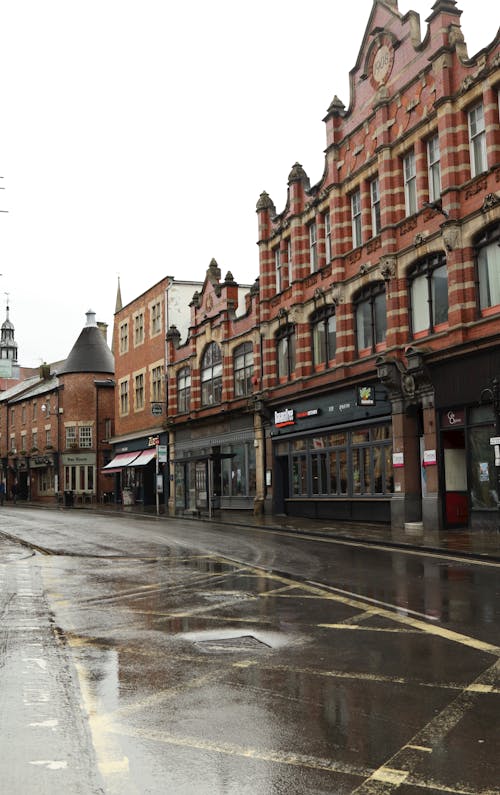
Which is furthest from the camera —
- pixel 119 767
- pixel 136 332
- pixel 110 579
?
pixel 136 332

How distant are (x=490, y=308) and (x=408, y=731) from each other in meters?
18.4

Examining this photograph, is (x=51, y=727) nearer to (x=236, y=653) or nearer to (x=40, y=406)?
(x=236, y=653)

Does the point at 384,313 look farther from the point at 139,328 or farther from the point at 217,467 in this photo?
the point at 139,328

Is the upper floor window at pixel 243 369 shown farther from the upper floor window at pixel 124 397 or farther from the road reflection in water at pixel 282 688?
the road reflection in water at pixel 282 688

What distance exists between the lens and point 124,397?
5697 cm

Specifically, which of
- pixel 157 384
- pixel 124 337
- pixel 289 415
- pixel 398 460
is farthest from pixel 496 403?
pixel 124 337

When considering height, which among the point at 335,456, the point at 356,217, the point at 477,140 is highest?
the point at 477,140

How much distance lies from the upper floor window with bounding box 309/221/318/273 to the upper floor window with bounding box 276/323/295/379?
2955 mm

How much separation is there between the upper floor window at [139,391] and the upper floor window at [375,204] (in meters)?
28.0

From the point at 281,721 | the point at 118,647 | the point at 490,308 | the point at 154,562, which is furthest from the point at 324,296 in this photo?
the point at 281,721

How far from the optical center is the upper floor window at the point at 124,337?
57.0 metres

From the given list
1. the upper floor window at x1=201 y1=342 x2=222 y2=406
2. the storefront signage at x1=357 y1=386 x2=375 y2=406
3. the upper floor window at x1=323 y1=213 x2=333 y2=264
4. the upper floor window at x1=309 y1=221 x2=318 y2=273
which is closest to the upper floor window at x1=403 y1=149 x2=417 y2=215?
the upper floor window at x1=323 y1=213 x2=333 y2=264

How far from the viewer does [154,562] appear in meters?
16.5

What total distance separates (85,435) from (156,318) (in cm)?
1593
